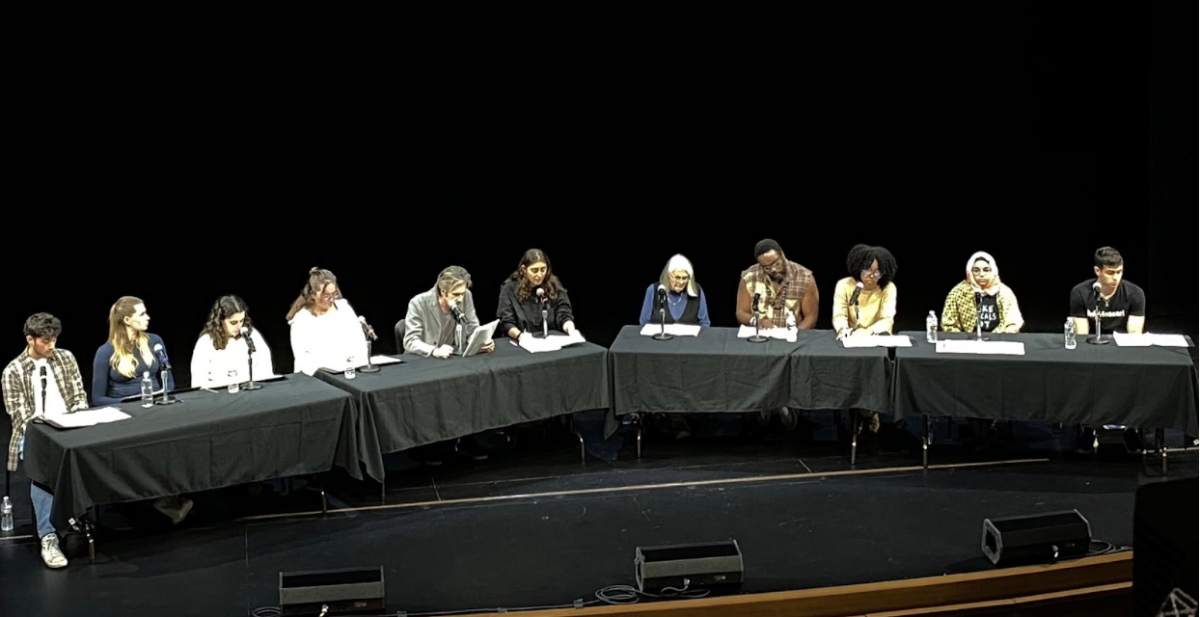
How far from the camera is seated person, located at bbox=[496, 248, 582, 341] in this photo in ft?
22.8

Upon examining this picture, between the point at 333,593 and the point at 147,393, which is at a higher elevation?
the point at 147,393

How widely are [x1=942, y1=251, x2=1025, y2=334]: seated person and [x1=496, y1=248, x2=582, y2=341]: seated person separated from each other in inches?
78.8

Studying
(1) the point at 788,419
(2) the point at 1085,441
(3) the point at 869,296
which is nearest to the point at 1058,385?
(2) the point at 1085,441

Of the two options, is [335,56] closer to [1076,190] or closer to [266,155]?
[266,155]

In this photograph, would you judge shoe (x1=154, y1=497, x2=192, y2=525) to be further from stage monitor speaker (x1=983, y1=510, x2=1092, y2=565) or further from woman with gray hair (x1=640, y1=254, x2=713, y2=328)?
stage monitor speaker (x1=983, y1=510, x2=1092, y2=565)

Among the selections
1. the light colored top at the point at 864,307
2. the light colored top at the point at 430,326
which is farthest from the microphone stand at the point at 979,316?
the light colored top at the point at 430,326

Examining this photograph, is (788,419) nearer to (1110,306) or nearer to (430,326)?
(1110,306)

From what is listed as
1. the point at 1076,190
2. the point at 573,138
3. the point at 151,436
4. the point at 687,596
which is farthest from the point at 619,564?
the point at 1076,190

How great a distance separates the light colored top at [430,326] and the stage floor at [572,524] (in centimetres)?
64

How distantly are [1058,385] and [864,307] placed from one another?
121 centimetres

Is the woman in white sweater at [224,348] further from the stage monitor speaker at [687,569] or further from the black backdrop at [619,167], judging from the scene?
the black backdrop at [619,167]

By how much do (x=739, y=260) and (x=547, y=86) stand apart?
76.2 inches

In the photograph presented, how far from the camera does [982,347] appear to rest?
20.9 ft

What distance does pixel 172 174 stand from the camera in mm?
8625
